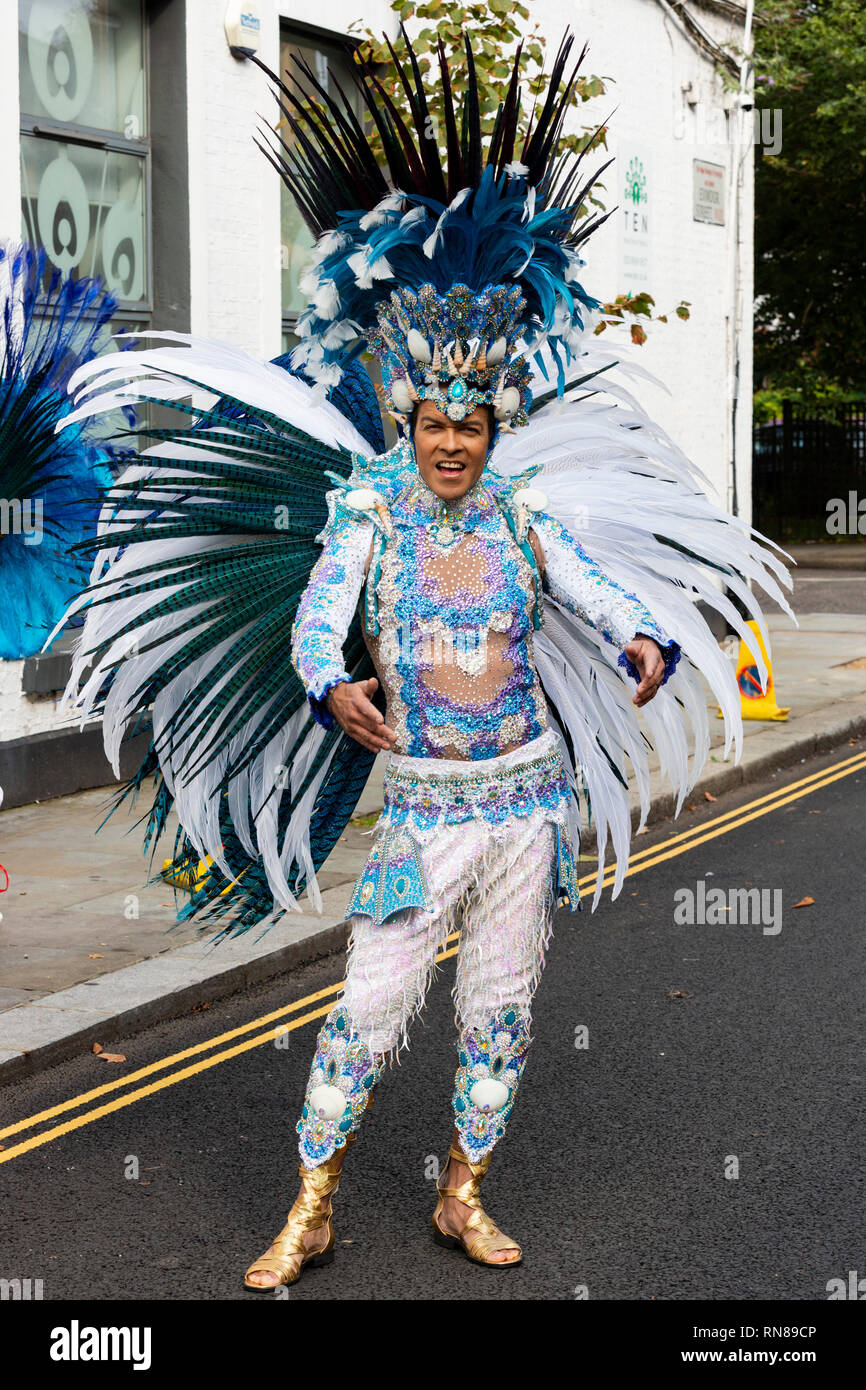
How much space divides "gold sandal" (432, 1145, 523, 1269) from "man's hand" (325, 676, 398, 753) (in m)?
1.15

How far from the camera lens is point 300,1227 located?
150 inches

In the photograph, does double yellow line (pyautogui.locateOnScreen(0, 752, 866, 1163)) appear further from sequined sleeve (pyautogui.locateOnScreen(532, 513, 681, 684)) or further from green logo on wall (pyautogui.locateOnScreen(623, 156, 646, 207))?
green logo on wall (pyautogui.locateOnScreen(623, 156, 646, 207))

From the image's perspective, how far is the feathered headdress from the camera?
3.74 meters

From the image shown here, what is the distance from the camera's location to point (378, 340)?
12.9 feet

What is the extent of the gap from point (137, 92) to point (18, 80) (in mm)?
1158

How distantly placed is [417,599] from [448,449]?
0.34 meters

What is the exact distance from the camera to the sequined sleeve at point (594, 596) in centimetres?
374

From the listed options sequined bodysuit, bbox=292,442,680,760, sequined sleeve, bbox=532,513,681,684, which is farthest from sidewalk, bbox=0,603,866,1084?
sequined sleeve, bbox=532,513,681,684

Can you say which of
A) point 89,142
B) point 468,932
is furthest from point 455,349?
point 89,142

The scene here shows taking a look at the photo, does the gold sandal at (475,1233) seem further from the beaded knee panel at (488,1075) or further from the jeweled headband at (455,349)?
the jeweled headband at (455,349)

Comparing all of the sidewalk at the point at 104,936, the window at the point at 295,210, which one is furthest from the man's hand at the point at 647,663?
the window at the point at 295,210

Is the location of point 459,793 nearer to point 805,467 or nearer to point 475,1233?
point 475,1233
